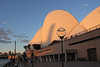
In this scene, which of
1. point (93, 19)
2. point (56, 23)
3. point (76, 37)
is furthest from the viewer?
point (56, 23)

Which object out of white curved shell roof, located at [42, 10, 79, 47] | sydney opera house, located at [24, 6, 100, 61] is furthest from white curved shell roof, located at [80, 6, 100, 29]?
white curved shell roof, located at [42, 10, 79, 47]

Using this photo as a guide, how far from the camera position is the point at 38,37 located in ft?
281

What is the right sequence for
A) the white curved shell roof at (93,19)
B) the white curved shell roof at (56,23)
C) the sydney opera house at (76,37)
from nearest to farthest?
the sydney opera house at (76,37) < the white curved shell roof at (93,19) < the white curved shell roof at (56,23)

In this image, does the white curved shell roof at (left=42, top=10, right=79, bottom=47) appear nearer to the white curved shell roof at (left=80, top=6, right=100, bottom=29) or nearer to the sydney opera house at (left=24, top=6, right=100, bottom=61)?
the sydney opera house at (left=24, top=6, right=100, bottom=61)

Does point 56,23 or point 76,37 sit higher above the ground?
point 56,23

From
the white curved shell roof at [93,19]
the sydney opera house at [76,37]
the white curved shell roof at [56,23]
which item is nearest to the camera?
the sydney opera house at [76,37]

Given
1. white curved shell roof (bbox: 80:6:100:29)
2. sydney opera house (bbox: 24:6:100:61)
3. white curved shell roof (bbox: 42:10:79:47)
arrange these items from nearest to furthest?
sydney opera house (bbox: 24:6:100:61) → white curved shell roof (bbox: 80:6:100:29) → white curved shell roof (bbox: 42:10:79:47)

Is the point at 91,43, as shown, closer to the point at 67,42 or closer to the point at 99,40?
the point at 99,40

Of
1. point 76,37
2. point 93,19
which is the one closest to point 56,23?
point 93,19

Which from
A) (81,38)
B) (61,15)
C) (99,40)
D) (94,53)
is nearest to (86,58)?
(94,53)

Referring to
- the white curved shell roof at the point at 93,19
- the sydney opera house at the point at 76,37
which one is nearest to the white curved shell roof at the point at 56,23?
the sydney opera house at the point at 76,37

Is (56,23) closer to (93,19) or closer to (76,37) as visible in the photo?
(93,19)

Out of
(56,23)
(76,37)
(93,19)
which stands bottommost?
(76,37)

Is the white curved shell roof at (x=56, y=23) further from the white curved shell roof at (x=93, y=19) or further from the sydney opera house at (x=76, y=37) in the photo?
the white curved shell roof at (x=93, y=19)
